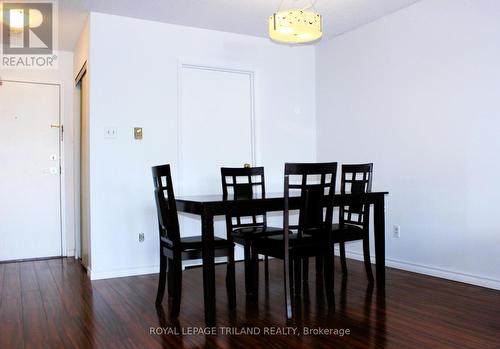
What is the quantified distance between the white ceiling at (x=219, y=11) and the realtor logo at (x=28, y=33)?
5.3 inches

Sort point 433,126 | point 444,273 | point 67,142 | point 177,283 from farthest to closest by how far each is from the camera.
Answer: point 67,142 → point 433,126 → point 444,273 → point 177,283

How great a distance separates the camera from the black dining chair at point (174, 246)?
104 inches

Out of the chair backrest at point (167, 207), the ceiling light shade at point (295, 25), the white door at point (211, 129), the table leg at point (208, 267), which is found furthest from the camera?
the white door at point (211, 129)

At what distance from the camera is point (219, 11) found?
3818 millimetres

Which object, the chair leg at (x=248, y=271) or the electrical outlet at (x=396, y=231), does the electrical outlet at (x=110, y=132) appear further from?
the electrical outlet at (x=396, y=231)

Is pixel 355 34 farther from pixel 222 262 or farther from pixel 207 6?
pixel 222 262

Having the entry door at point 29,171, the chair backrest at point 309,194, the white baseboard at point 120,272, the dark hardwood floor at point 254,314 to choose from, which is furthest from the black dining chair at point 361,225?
the entry door at point 29,171

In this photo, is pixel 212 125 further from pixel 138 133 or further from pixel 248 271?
pixel 248 271

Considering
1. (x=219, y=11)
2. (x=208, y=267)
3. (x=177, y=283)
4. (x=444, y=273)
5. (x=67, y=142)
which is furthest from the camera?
(x=67, y=142)

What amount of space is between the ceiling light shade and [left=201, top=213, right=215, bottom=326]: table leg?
138 cm

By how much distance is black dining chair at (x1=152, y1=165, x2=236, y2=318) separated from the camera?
8.64 ft

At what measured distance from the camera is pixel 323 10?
384 centimetres

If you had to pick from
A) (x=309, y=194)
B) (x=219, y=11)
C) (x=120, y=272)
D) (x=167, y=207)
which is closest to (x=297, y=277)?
(x=309, y=194)

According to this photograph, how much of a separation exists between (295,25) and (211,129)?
1711 millimetres
